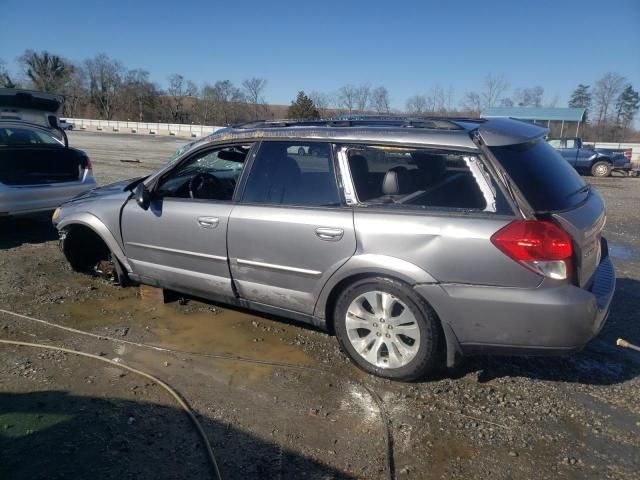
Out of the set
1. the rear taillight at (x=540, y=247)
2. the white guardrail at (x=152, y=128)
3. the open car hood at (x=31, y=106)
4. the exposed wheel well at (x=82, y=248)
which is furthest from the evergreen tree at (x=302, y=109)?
the rear taillight at (x=540, y=247)

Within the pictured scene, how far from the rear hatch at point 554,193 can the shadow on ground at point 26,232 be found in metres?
6.26

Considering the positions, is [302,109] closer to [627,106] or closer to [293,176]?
[293,176]

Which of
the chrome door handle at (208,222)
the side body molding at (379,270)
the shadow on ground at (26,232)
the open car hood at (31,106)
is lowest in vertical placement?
the shadow on ground at (26,232)

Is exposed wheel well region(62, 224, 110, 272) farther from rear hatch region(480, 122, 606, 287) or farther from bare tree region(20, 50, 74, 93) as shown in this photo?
bare tree region(20, 50, 74, 93)

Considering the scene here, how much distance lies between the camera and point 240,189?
3770 millimetres

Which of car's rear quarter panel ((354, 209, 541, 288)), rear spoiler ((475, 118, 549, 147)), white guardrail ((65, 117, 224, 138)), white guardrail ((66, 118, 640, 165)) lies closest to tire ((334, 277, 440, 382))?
car's rear quarter panel ((354, 209, 541, 288))

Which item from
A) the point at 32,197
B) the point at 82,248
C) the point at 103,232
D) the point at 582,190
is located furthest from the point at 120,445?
the point at 32,197

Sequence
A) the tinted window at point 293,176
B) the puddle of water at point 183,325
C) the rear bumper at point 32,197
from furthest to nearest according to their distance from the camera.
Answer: the rear bumper at point 32,197, the puddle of water at point 183,325, the tinted window at point 293,176

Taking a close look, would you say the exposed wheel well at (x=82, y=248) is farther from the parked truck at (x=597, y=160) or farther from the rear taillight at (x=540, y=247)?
the parked truck at (x=597, y=160)

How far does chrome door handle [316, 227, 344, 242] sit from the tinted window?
201mm

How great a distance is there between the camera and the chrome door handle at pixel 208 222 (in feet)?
12.4

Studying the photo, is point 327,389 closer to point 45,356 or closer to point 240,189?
point 240,189

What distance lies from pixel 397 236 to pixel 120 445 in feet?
6.63

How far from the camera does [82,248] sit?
5215 millimetres
